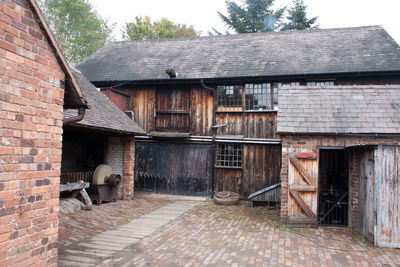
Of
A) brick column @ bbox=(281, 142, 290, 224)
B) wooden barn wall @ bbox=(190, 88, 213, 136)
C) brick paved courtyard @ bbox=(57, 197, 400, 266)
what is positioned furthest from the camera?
wooden barn wall @ bbox=(190, 88, 213, 136)

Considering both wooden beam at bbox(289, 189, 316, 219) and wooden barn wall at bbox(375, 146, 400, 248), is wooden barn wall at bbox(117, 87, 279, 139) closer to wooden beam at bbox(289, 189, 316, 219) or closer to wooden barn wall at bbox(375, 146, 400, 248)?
wooden beam at bbox(289, 189, 316, 219)

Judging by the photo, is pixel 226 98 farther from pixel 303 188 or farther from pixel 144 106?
pixel 303 188

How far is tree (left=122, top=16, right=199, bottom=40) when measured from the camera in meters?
29.5

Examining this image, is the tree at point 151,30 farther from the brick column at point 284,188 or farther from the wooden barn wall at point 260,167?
the brick column at point 284,188

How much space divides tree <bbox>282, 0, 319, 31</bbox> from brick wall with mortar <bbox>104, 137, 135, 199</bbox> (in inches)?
872

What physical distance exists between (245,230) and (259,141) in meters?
5.05

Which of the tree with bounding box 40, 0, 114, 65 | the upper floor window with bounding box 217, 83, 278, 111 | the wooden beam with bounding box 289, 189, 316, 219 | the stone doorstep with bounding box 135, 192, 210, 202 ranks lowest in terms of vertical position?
the stone doorstep with bounding box 135, 192, 210, 202

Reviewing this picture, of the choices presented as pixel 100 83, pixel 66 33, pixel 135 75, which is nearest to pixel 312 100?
pixel 135 75

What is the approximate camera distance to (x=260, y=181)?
1198 cm

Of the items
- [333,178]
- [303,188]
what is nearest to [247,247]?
[303,188]

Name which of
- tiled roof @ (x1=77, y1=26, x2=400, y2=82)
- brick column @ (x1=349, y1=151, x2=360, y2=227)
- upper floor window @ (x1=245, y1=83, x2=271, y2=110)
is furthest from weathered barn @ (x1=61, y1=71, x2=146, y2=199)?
brick column @ (x1=349, y1=151, x2=360, y2=227)

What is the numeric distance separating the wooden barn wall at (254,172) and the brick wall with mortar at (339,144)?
3.59m

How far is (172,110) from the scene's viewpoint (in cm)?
1312

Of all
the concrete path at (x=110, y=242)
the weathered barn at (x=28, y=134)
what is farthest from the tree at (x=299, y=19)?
the weathered barn at (x=28, y=134)
